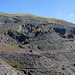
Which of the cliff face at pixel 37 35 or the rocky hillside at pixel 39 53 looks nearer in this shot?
the rocky hillside at pixel 39 53

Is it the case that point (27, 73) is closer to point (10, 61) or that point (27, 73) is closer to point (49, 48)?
point (10, 61)

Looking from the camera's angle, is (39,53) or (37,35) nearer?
(39,53)

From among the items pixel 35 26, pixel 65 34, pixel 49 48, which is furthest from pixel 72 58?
pixel 35 26

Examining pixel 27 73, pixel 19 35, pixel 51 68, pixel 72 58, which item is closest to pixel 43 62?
pixel 51 68

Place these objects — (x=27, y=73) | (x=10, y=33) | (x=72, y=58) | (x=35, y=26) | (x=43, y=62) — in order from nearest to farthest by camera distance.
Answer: (x=27, y=73)
(x=43, y=62)
(x=72, y=58)
(x=10, y=33)
(x=35, y=26)

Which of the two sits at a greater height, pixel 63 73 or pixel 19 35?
pixel 19 35

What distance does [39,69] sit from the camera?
3416cm

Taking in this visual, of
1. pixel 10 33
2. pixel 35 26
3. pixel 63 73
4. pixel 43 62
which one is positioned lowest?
pixel 63 73

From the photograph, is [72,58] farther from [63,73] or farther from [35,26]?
[35,26]

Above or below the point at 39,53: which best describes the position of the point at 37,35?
above

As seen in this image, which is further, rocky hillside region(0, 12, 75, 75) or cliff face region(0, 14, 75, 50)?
cliff face region(0, 14, 75, 50)

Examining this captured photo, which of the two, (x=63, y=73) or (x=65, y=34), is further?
(x=65, y=34)

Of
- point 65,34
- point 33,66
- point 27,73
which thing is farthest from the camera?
point 65,34

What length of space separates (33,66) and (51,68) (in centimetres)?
644
